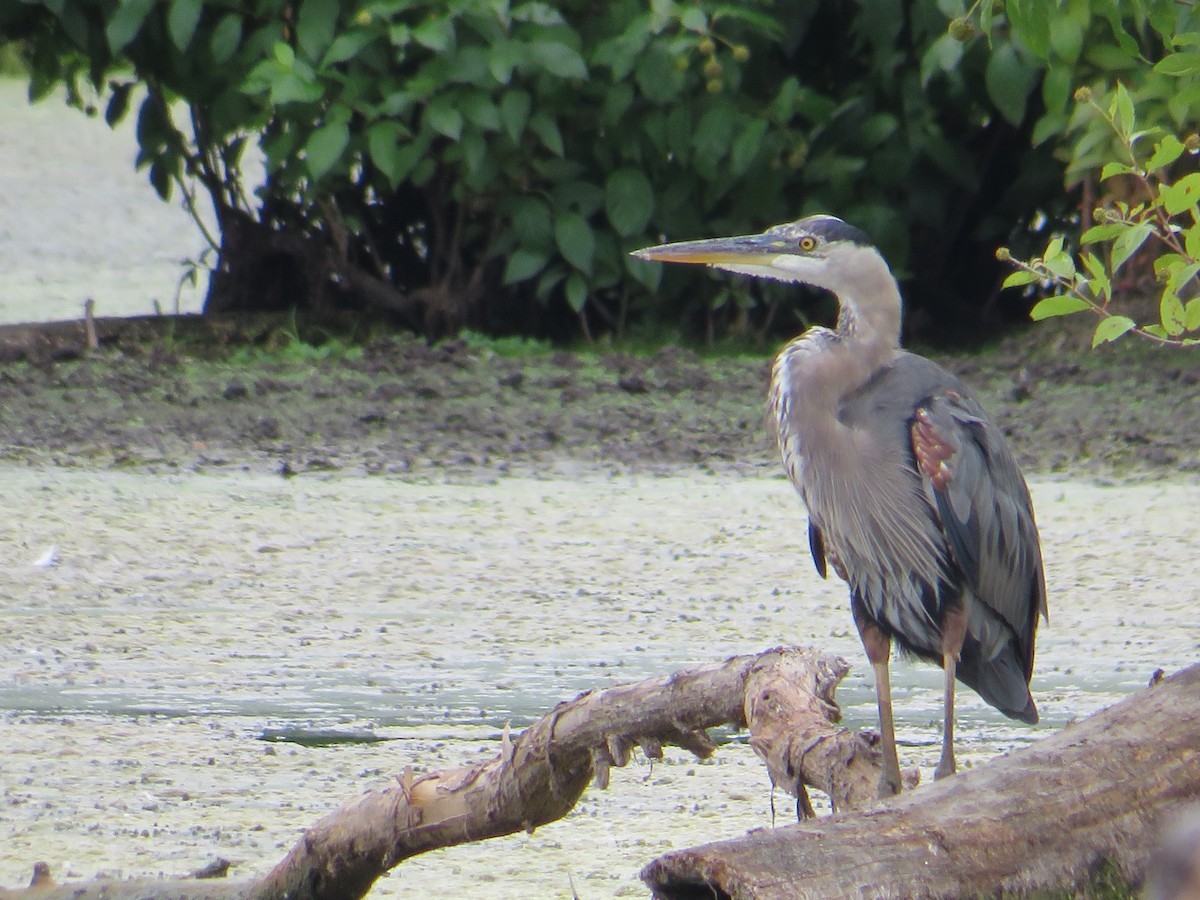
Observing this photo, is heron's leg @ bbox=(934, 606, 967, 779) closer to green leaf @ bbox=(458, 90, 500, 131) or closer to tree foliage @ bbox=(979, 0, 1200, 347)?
tree foliage @ bbox=(979, 0, 1200, 347)

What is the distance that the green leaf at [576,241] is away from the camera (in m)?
7.77

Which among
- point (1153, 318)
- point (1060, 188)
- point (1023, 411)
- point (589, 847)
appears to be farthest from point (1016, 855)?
point (1060, 188)

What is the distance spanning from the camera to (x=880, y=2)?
25.0 ft

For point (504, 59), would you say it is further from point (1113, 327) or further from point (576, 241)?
point (1113, 327)

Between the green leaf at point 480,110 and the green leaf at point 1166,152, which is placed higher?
the green leaf at point 1166,152

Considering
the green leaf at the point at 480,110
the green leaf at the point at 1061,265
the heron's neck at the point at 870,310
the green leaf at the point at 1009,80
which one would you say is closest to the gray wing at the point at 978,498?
the heron's neck at the point at 870,310

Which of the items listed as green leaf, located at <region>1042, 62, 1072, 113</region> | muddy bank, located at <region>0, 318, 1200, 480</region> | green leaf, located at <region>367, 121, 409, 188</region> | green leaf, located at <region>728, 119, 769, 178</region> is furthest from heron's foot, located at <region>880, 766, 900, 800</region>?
green leaf, located at <region>728, 119, 769, 178</region>

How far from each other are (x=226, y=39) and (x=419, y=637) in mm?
3889

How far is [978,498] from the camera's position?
11.1 ft

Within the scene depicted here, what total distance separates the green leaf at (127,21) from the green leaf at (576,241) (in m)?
1.92

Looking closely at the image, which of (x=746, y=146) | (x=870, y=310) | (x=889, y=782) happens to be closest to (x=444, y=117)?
(x=746, y=146)

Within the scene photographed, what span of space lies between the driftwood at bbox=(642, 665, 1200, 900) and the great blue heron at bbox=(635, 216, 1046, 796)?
0.85 m

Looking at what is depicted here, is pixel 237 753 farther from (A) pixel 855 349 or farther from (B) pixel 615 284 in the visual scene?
(B) pixel 615 284

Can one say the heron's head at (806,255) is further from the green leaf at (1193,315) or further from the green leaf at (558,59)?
the green leaf at (558,59)
